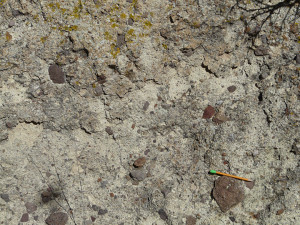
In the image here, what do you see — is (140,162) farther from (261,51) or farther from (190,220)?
(261,51)

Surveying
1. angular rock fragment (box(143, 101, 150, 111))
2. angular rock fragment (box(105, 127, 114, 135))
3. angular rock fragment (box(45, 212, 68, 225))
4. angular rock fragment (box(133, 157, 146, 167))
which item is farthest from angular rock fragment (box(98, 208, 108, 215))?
angular rock fragment (box(143, 101, 150, 111))

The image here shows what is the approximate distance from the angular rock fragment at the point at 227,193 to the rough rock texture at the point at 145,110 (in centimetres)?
3

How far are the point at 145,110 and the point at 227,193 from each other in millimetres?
650

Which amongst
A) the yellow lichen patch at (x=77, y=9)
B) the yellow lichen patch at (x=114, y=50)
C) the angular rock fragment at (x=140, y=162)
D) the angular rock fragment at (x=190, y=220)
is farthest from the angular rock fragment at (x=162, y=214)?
the yellow lichen patch at (x=77, y=9)

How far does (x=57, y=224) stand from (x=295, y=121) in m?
1.39

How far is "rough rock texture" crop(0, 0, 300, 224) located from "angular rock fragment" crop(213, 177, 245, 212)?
0.03m

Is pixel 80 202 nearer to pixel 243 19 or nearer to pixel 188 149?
pixel 188 149

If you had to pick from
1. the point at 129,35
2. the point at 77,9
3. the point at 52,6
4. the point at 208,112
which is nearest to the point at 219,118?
the point at 208,112

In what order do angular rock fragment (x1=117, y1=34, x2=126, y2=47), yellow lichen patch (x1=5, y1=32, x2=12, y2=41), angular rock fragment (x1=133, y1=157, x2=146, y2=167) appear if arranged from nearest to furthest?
1. yellow lichen patch (x1=5, y1=32, x2=12, y2=41)
2. angular rock fragment (x1=117, y1=34, x2=126, y2=47)
3. angular rock fragment (x1=133, y1=157, x2=146, y2=167)

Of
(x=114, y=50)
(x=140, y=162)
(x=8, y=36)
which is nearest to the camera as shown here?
(x=8, y=36)

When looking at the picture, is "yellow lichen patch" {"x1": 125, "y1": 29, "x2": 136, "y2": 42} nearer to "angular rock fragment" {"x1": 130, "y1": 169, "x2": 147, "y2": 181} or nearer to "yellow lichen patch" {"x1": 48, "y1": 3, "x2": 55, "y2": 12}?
"yellow lichen patch" {"x1": 48, "y1": 3, "x2": 55, "y2": 12}

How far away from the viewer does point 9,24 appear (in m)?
1.55

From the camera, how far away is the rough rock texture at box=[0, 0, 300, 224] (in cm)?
161

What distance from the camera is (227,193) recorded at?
1.80m
